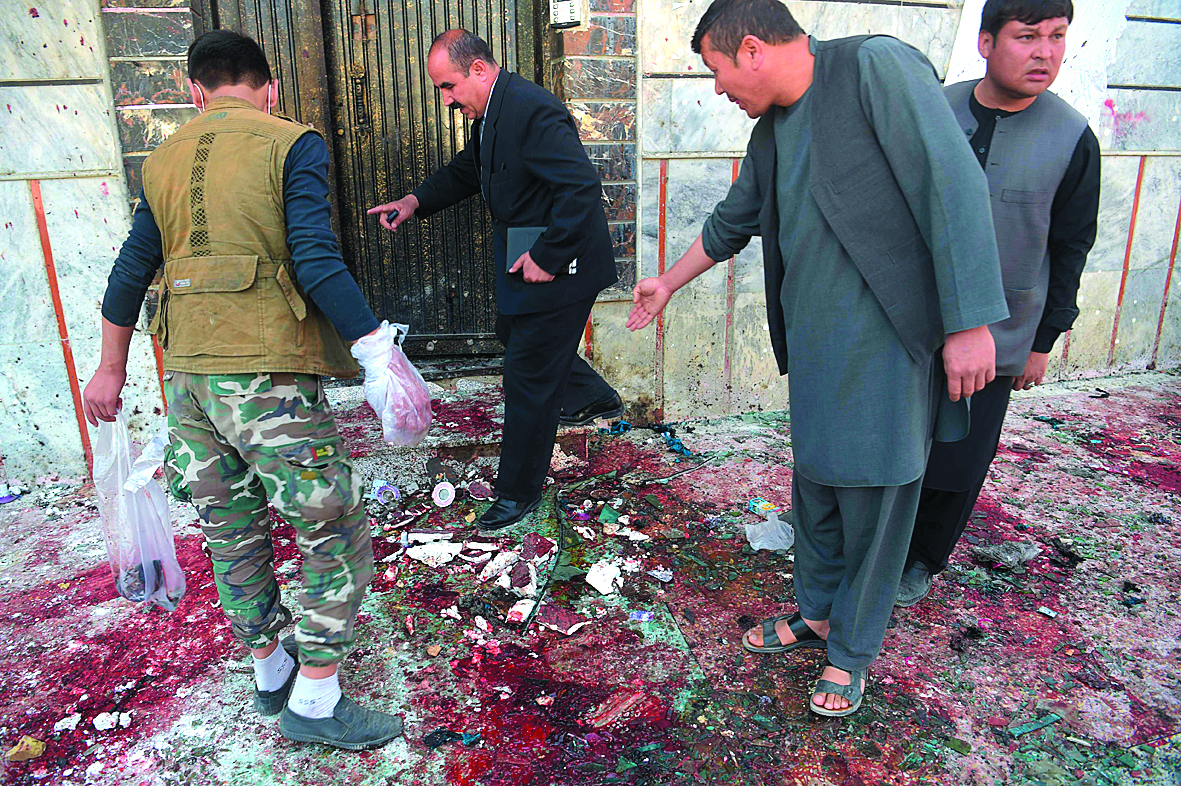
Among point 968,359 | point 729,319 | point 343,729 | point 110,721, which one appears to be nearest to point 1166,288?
point 729,319

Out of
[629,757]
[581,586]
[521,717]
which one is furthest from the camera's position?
[581,586]

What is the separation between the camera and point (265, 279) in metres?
2.07

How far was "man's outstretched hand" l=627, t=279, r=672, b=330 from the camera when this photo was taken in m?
2.67

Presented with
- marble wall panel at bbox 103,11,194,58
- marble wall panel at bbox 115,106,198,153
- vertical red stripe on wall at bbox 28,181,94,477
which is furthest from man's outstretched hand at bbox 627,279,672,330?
vertical red stripe on wall at bbox 28,181,94,477

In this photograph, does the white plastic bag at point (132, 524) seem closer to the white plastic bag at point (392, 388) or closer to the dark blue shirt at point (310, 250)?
the dark blue shirt at point (310, 250)

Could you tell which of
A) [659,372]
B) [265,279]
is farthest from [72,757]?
[659,372]

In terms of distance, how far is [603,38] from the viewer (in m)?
4.18

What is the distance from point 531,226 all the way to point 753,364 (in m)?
2.17

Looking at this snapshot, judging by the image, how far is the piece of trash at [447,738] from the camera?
2.26m

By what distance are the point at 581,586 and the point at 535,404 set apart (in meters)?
0.83

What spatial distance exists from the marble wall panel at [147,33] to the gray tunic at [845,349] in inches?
122

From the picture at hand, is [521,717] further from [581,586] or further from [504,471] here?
[504,471]

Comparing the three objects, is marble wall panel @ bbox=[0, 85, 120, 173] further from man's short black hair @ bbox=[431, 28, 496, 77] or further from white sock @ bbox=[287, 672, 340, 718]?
white sock @ bbox=[287, 672, 340, 718]

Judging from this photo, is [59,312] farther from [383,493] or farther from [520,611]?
[520,611]
